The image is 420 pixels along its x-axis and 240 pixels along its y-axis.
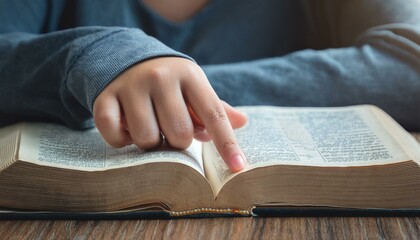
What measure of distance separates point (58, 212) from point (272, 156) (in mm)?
202

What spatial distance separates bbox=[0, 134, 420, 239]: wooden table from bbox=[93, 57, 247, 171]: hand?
7 cm

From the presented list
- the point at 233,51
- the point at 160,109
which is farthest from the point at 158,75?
the point at 233,51

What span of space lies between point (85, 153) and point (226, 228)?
17cm

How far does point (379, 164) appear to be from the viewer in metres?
0.54

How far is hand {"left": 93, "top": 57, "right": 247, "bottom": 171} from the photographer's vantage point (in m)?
0.58

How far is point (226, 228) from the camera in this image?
521mm

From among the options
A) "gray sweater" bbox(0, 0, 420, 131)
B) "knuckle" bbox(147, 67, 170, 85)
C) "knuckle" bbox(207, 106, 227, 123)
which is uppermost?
"knuckle" bbox(147, 67, 170, 85)

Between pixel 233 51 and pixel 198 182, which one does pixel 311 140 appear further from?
pixel 233 51

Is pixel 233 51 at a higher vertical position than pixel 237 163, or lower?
lower

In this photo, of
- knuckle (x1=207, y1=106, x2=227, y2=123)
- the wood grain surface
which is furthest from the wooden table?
knuckle (x1=207, y1=106, x2=227, y2=123)

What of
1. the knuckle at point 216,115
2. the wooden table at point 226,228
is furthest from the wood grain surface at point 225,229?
the knuckle at point 216,115

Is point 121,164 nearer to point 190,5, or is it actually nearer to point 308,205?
point 308,205

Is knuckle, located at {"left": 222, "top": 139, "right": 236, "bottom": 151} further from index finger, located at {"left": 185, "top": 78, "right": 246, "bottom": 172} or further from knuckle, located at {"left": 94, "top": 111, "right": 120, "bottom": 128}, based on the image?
knuckle, located at {"left": 94, "top": 111, "right": 120, "bottom": 128}

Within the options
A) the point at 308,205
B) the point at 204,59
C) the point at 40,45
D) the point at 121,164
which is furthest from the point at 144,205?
the point at 204,59
